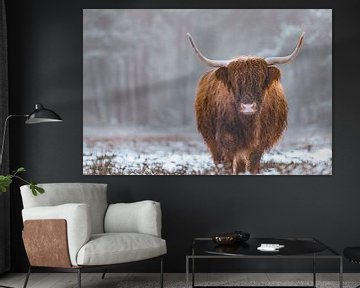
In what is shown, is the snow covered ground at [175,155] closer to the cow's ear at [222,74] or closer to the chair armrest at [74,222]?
the cow's ear at [222,74]

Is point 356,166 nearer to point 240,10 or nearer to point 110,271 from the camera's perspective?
point 240,10

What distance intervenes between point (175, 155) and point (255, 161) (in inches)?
28.4

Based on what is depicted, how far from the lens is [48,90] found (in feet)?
18.5

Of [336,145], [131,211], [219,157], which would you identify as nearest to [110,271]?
[131,211]

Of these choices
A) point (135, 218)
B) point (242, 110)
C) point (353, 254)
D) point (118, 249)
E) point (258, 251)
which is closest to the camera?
point (258, 251)

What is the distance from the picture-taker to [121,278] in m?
5.33

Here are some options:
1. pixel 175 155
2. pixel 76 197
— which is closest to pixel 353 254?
pixel 175 155

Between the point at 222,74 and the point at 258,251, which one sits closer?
the point at 258,251

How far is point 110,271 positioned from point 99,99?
1550 millimetres

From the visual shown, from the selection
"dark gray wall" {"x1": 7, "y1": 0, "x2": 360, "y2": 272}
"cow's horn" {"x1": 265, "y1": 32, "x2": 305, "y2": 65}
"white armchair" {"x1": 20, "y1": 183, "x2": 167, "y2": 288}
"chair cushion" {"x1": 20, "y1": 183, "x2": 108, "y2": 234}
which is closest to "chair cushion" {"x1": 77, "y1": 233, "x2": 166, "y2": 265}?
"white armchair" {"x1": 20, "y1": 183, "x2": 167, "y2": 288}

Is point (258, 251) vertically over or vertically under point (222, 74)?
under

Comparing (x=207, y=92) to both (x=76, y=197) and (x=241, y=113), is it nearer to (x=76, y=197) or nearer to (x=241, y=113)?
(x=241, y=113)

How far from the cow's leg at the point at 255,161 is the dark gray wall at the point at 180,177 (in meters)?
0.09

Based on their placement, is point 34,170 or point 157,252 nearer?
point 157,252
